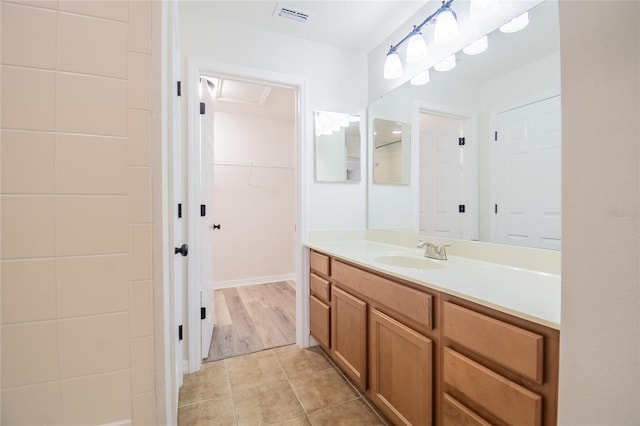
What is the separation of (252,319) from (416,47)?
263cm

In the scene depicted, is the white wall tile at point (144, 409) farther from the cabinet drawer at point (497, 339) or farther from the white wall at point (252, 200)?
the white wall at point (252, 200)

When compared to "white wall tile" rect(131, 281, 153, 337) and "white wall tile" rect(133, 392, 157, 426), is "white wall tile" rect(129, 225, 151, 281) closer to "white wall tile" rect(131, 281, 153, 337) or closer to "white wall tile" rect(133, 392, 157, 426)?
"white wall tile" rect(131, 281, 153, 337)

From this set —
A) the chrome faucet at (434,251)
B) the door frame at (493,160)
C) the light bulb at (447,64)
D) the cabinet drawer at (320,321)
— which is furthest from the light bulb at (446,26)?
the cabinet drawer at (320,321)

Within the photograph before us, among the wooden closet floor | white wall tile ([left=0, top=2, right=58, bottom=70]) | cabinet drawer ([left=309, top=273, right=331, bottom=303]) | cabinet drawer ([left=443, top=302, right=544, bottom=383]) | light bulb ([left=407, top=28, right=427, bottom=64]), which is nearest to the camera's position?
white wall tile ([left=0, top=2, right=58, bottom=70])

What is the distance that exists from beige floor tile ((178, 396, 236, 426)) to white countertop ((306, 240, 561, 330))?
40.6 inches

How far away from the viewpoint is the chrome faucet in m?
1.55

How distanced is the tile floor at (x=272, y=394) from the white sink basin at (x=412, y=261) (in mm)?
801

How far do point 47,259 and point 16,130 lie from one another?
0.99ft

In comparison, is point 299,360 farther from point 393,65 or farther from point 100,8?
point 393,65

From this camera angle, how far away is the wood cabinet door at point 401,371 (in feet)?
3.49

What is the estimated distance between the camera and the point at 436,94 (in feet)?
5.70

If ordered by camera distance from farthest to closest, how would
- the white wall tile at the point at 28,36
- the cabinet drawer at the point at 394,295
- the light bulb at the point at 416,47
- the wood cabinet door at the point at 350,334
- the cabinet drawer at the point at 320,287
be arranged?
1. the cabinet drawer at the point at 320,287
2. the light bulb at the point at 416,47
3. the wood cabinet door at the point at 350,334
4. the cabinet drawer at the point at 394,295
5. the white wall tile at the point at 28,36

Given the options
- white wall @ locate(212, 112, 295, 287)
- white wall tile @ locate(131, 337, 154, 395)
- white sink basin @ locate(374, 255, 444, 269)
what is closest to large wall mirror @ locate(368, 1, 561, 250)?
white sink basin @ locate(374, 255, 444, 269)

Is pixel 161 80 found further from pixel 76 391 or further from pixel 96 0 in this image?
pixel 76 391
